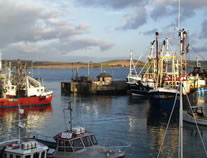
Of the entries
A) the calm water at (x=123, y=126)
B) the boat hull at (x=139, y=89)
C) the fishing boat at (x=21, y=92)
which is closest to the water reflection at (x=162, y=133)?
the calm water at (x=123, y=126)

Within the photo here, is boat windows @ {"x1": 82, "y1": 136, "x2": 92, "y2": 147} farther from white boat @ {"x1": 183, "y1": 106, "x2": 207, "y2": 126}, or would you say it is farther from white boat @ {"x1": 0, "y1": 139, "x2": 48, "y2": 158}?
white boat @ {"x1": 183, "y1": 106, "x2": 207, "y2": 126}

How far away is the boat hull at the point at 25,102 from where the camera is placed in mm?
76688

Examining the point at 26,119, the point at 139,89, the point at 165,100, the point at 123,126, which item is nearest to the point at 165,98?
the point at 165,100

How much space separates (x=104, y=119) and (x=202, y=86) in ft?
199

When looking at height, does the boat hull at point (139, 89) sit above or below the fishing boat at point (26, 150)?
above

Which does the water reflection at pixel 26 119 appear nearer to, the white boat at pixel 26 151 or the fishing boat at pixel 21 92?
the fishing boat at pixel 21 92

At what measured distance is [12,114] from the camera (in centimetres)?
6950

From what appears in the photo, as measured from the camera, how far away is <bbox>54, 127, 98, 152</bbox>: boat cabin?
30.9 metres

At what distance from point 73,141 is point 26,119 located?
35225 mm

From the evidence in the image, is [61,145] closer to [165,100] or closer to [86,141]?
[86,141]

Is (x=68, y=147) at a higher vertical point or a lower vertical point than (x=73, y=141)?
lower

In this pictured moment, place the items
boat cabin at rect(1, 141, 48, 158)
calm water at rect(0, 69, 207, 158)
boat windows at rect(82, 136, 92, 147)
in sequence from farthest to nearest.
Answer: calm water at rect(0, 69, 207, 158) < boat windows at rect(82, 136, 92, 147) < boat cabin at rect(1, 141, 48, 158)

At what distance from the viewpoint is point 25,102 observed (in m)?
78.8

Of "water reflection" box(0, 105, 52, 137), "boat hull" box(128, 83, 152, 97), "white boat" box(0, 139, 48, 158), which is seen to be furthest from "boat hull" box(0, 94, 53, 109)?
"white boat" box(0, 139, 48, 158)
